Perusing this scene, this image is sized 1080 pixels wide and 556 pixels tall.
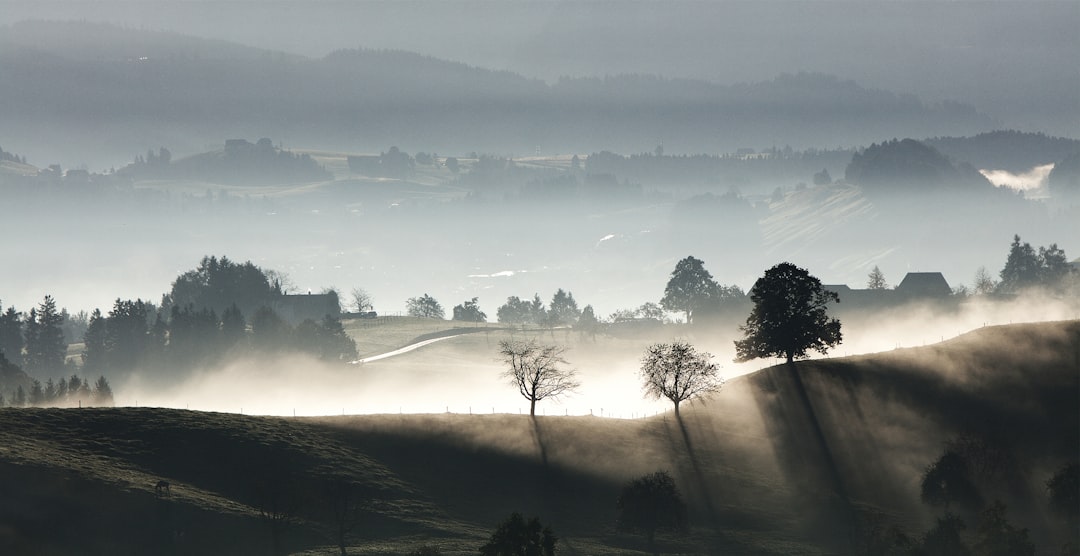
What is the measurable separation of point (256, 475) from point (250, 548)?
1630 centimetres

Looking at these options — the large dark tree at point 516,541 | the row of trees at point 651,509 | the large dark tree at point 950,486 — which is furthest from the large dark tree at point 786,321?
the large dark tree at point 516,541

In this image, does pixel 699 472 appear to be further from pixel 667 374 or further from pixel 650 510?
pixel 667 374

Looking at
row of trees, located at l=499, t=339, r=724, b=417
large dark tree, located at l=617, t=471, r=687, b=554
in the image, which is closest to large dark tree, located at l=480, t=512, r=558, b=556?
large dark tree, located at l=617, t=471, r=687, b=554

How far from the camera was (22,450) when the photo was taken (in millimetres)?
108188

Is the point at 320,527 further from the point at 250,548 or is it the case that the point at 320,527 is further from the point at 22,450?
the point at 22,450

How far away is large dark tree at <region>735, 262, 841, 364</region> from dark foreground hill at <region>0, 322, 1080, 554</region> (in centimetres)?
367

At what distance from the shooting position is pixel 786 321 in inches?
5842

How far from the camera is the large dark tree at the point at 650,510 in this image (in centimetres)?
10594

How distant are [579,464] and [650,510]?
20029 mm

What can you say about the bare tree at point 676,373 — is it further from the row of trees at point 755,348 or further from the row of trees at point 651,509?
the row of trees at point 651,509

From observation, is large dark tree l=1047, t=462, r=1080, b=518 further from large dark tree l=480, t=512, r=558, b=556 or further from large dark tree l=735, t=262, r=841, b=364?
large dark tree l=480, t=512, r=558, b=556

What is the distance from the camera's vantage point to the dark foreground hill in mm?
100875

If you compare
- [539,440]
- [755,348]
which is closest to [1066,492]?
[755,348]

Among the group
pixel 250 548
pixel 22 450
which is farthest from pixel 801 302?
pixel 22 450
